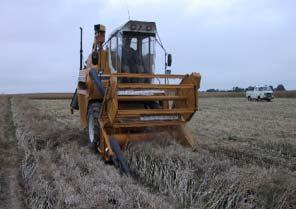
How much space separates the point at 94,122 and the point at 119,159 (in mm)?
1807

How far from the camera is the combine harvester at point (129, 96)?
874 centimetres

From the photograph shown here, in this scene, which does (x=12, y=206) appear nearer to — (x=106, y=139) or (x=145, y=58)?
(x=106, y=139)

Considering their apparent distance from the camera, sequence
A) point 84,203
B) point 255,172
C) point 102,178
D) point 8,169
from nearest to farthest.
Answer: point 84,203 → point 255,172 → point 102,178 → point 8,169

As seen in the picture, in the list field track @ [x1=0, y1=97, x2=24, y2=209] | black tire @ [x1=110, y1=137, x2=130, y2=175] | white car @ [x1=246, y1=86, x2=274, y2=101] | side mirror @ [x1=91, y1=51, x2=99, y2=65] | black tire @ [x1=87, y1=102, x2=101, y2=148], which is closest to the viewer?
field track @ [x1=0, y1=97, x2=24, y2=209]

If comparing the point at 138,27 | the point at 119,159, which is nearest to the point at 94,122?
the point at 119,159

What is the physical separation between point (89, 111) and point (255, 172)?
16.1ft

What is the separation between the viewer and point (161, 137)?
912cm

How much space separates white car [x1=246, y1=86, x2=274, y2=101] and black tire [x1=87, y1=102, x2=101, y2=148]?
33937 millimetres

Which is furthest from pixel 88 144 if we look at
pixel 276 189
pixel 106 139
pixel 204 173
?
pixel 276 189

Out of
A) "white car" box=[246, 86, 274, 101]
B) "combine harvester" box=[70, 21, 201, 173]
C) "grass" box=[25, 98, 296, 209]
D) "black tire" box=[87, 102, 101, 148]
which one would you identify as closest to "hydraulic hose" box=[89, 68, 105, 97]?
"combine harvester" box=[70, 21, 201, 173]

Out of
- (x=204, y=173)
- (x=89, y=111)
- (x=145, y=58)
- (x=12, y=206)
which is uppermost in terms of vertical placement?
(x=145, y=58)

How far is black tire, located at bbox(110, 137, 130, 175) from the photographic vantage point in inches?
308

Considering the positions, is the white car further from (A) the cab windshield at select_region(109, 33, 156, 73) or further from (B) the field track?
(A) the cab windshield at select_region(109, 33, 156, 73)

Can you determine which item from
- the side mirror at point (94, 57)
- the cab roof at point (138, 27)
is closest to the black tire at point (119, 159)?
the side mirror at point (94, 57)
